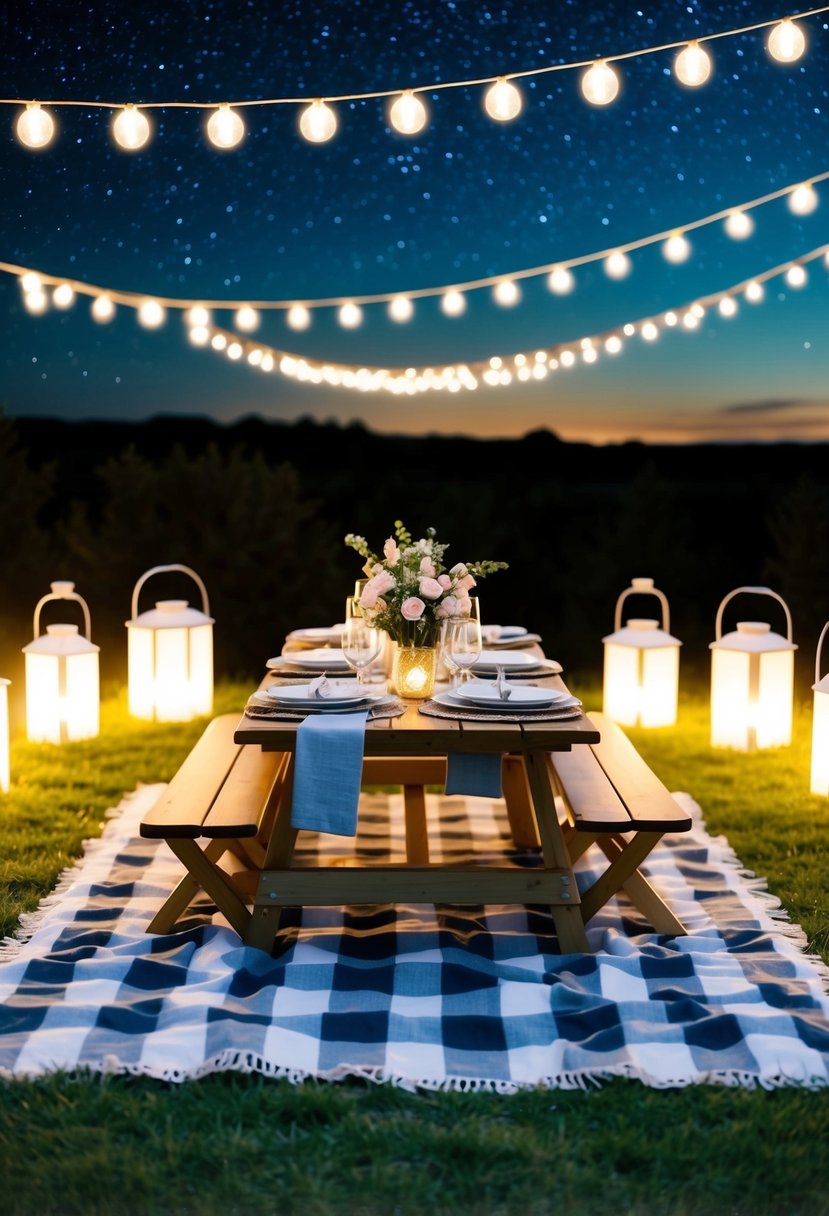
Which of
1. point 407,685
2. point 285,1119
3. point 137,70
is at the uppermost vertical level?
point 137,70

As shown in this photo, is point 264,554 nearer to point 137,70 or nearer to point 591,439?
point 591,439

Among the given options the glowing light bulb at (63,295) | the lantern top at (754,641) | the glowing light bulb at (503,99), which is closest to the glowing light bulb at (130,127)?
the glowing light bulb at (503,99)

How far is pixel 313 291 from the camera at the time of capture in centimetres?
966

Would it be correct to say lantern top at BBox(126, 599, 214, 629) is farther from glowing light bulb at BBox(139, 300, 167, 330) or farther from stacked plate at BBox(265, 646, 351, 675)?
stacked plate at BBox(265, 646, 351, 675)

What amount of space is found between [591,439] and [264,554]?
3.03 meters

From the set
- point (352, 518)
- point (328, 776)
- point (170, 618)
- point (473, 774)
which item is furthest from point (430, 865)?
point (352, 518)

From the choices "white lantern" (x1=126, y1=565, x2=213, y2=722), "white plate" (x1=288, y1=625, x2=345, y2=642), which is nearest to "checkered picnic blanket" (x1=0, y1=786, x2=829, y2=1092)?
"white plate" (x1=288, y1=625, x2=345, y2=642)

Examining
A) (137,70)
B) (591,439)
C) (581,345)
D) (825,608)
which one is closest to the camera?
(581,345)

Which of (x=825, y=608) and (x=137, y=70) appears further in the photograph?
(x=825, y=608)

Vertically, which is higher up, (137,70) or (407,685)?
(137,70)

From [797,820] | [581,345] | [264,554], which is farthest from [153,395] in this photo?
[797,820]

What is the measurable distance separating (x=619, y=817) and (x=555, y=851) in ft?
0.63

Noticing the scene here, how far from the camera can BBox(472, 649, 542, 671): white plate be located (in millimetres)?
3629

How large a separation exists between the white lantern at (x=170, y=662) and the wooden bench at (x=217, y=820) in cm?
180
